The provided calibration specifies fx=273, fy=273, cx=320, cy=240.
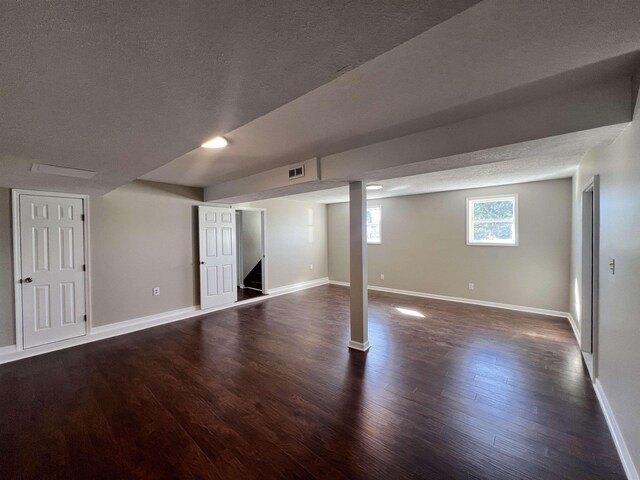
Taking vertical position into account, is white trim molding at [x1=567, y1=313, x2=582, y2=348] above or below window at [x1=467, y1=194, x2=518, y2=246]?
below

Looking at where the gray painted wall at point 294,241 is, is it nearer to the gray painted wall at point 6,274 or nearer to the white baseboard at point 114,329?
the white baseboard at point 114,329

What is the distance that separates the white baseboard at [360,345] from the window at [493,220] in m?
3.38

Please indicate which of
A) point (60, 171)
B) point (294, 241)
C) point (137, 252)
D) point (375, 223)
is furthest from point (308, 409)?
point (375, 223)

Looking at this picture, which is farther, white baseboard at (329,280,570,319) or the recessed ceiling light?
white baseboard at (329,280,570,319)

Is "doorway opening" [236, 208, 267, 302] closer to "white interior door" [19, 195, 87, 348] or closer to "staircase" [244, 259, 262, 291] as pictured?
"staircase" [244, 259, 262, 291]

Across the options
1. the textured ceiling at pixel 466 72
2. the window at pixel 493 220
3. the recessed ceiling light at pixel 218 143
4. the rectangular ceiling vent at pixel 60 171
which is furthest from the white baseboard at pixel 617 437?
the rectangular ceiling vent at pixel 60 171

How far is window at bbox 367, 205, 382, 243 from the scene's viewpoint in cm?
688

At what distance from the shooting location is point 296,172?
137 inches

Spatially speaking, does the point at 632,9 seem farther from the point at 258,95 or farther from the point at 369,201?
the point at 369,201

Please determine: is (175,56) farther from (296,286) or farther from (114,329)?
(296,286)

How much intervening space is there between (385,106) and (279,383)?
8.71 feet

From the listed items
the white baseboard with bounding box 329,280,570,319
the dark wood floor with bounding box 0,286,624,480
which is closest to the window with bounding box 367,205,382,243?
the white baseboard with bounding box 329,280,570,319

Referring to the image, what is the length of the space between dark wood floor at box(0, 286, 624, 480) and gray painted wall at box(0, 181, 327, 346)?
62 cm

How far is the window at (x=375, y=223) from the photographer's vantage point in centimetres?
688
